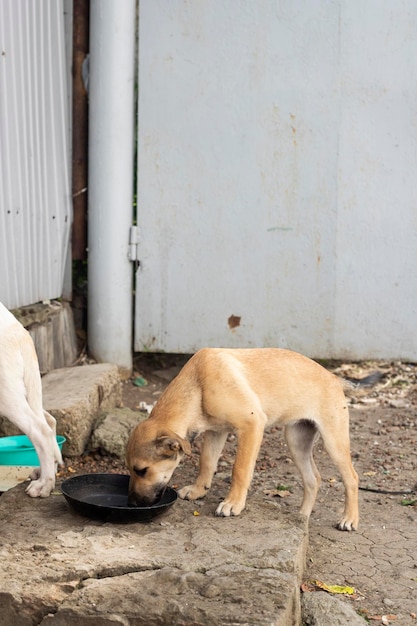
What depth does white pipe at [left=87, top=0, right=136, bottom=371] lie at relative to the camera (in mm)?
8414

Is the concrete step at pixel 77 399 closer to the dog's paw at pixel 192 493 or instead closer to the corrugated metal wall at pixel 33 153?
the corrugated metal wall at pixel 33 153

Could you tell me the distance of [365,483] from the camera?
6121mm

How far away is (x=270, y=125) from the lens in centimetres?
861

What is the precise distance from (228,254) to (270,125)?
1323mm

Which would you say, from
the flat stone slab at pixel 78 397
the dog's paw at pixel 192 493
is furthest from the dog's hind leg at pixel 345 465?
the flat stone slab at pixel 78 397

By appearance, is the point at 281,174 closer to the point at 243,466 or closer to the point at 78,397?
the point at 78,397

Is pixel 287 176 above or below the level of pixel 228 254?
above

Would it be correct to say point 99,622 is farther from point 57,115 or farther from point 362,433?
point 57,115

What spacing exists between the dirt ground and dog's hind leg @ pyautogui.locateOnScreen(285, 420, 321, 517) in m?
0.15

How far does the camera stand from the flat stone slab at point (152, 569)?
11.8ft

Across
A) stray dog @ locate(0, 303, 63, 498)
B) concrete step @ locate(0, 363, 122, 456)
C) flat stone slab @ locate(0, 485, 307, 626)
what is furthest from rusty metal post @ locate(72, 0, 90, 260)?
flat stone slab @ locate(0, 485, 307, 626)

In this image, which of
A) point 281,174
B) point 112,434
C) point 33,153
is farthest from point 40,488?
point 281,174

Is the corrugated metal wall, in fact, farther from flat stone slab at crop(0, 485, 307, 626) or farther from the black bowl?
flat stone slab at crop(0, 485, 307, 626)

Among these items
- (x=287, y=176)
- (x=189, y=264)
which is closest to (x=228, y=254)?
(x=189, y=264)
